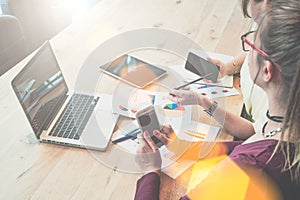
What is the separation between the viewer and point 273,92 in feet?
3.02

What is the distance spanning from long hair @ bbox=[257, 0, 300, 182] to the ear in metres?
0.02

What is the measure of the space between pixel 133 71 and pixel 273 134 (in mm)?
729

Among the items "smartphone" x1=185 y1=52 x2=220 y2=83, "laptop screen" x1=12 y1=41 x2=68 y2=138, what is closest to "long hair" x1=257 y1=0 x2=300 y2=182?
"smartphone" x1=185 y1=52 x2=220 y2=83

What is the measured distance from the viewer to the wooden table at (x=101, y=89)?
1.05 metres

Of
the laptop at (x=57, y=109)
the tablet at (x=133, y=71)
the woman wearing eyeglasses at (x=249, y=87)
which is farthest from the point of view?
the tablet at (x=133, y=71)

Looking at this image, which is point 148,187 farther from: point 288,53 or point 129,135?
point 288,53

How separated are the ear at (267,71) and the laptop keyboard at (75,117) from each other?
0.64 meters

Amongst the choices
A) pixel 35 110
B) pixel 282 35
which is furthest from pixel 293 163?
pixel 35 110

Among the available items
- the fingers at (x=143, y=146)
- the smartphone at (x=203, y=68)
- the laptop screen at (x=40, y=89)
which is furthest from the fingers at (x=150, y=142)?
the smartphone at (x=203, y=68)

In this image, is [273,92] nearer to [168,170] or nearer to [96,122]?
[168,170]

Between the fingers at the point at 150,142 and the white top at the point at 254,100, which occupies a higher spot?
the fingers at the point at 150,142

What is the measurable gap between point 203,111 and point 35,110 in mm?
607

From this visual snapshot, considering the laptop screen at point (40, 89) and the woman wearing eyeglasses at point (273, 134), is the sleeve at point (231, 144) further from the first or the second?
the laptop screen at point (40, 89)

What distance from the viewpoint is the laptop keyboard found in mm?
1211
